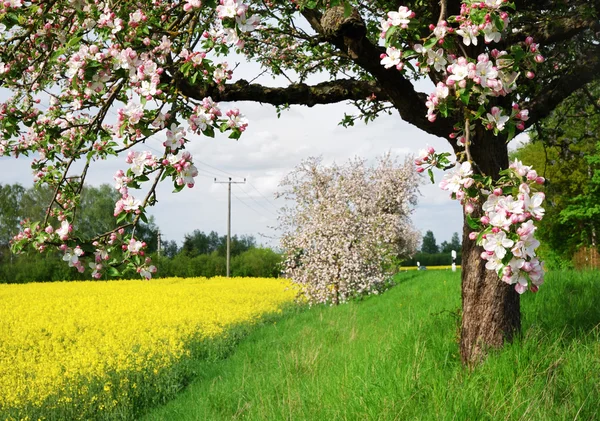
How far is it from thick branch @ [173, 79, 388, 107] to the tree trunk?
5.09 feet

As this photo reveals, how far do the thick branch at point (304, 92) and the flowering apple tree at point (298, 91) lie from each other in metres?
0.02

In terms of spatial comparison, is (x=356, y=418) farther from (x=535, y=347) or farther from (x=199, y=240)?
(x=199, y=240)

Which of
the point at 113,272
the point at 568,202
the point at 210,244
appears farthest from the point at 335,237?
the point at 210,244

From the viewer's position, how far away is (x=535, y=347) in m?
6.38

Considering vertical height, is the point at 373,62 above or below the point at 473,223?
above

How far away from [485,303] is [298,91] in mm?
3609

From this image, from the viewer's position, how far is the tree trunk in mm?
6578

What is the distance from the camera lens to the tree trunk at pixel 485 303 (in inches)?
259

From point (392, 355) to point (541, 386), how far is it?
2057mm

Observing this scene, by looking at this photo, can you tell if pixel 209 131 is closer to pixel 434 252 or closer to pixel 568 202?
pixel 568 202

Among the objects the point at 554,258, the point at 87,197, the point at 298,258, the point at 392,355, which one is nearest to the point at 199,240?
the point at 87,197

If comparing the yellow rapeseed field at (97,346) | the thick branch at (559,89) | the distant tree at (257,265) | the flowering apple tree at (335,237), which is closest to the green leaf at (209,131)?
the thick branch at (559,89)

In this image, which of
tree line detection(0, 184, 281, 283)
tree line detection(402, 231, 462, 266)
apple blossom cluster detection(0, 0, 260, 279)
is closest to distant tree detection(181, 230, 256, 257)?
tree line detection(0, 184, 281, 283)

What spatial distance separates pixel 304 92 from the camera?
7348mm
